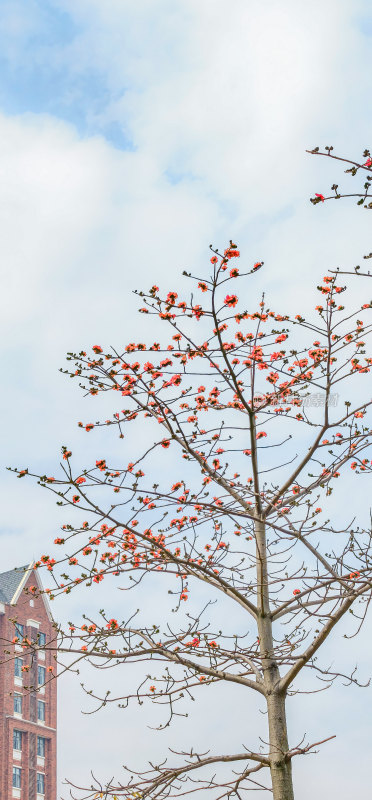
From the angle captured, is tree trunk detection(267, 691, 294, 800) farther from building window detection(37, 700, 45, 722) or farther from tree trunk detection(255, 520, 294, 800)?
building window detection(37, 700, 45, 722)

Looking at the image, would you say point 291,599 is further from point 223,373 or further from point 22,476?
point 22,476

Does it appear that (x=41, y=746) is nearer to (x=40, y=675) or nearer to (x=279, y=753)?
(x=40, y=675)

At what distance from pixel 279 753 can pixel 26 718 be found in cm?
3655

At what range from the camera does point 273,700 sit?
24.4 ft

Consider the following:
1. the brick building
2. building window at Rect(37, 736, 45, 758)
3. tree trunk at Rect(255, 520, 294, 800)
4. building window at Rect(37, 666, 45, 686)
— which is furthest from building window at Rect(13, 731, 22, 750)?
tree trunk at Rect(255, 520, 294, 800)

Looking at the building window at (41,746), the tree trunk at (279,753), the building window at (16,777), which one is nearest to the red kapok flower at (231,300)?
the tree trunk at (279,753)

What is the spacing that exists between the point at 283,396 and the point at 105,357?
1.88 metres

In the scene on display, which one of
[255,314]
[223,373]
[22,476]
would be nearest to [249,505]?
[223,373]

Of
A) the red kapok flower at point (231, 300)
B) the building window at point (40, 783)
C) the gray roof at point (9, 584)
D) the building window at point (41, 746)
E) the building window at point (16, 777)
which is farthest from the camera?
the gray roof at point (9, 584)

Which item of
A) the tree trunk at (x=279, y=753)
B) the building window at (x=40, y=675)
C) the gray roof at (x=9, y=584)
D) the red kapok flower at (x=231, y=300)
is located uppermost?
the gray roof at (x=9, y=584)

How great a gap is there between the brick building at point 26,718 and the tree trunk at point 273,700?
31.0 meters

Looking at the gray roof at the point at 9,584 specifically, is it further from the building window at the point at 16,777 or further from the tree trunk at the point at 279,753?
the tree trunk at the point at 279,753

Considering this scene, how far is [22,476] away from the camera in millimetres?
6641

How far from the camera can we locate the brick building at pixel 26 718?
38312 millimetres
